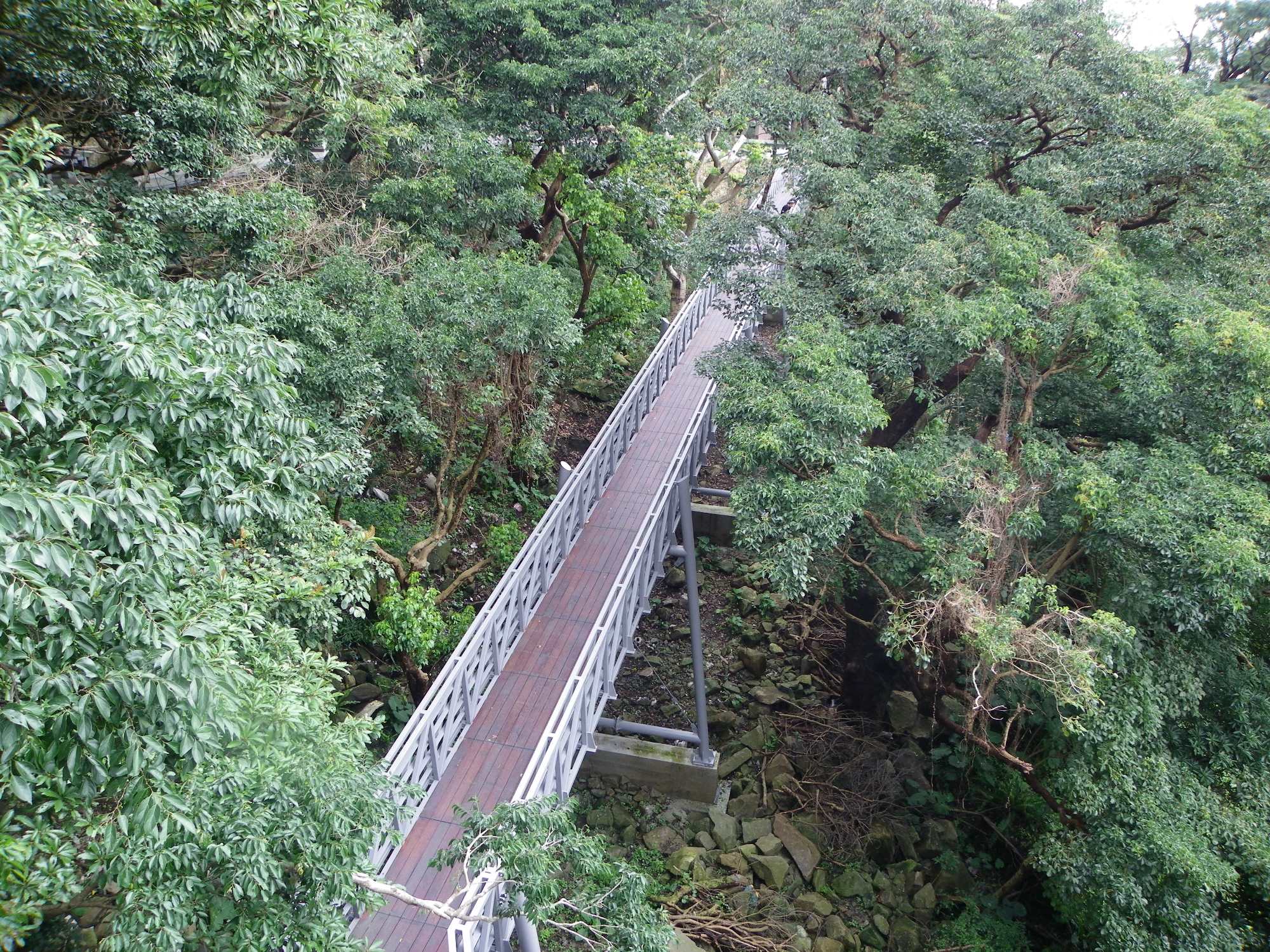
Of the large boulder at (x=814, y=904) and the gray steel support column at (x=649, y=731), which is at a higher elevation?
the gray steel support column at (x=649, y=731)

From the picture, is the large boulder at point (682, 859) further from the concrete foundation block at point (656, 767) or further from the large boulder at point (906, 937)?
the large boulder at point (906, 937)

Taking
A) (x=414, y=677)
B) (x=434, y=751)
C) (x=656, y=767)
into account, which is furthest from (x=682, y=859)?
(x=434, y=751)

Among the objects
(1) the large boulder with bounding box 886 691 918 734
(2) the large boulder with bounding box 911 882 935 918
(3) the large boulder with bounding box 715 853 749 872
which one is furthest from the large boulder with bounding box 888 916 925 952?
(1) the large boulder with bounding box 886 691 918 734

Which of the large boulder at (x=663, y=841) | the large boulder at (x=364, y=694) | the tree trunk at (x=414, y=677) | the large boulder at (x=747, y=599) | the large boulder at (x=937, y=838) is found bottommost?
the large boulder at (x=663, y=841)

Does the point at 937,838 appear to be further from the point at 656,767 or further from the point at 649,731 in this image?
the point at 649,731

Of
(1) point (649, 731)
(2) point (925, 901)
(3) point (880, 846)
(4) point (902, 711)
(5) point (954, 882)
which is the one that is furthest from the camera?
(4) point (902, 711)

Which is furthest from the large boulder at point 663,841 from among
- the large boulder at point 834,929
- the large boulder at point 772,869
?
the large boulder at point 834,929

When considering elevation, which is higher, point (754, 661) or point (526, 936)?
point (526, 936)

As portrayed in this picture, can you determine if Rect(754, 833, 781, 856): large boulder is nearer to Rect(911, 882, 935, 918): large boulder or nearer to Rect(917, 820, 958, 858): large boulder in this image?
Rect(911, 882, 935, 918): large boulder
